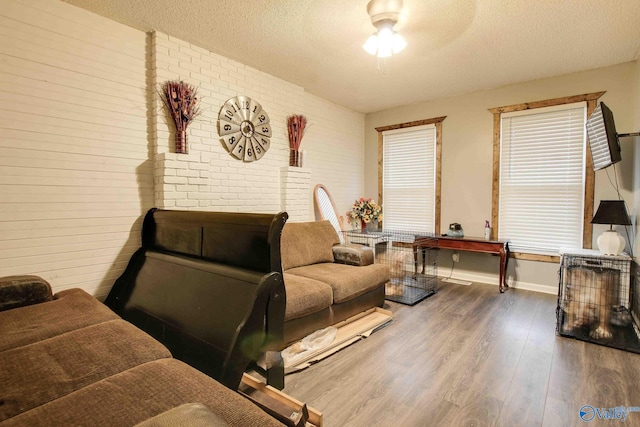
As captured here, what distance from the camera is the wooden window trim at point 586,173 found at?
11.8ft

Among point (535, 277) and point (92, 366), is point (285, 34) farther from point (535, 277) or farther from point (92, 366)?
point (535, 277)

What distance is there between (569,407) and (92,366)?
241 centimetres

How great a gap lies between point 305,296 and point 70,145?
85.4 inches

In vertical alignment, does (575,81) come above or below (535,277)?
above

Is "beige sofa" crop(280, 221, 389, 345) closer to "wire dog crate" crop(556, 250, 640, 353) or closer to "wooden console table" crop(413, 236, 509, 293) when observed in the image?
"wooden console table" crop(413, 236, 509, 293)

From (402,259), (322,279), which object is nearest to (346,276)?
(322,279)

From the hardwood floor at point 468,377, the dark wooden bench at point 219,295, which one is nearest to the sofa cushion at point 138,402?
the dark wooden bench at point 219,295

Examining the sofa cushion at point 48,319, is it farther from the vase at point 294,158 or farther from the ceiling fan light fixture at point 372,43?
the ceiling fan light fixture at point 372,43

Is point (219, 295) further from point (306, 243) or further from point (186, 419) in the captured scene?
point (306, 243)

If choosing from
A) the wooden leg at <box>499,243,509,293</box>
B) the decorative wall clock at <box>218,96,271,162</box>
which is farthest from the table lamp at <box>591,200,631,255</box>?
the decorative wall clock at <box>218,96,271,162</box>

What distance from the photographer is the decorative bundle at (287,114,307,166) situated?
3.97m

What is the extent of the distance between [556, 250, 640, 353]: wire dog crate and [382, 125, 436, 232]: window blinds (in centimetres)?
207

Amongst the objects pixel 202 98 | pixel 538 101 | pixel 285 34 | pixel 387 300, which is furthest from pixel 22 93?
pixel 538 101

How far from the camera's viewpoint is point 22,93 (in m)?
2.21
